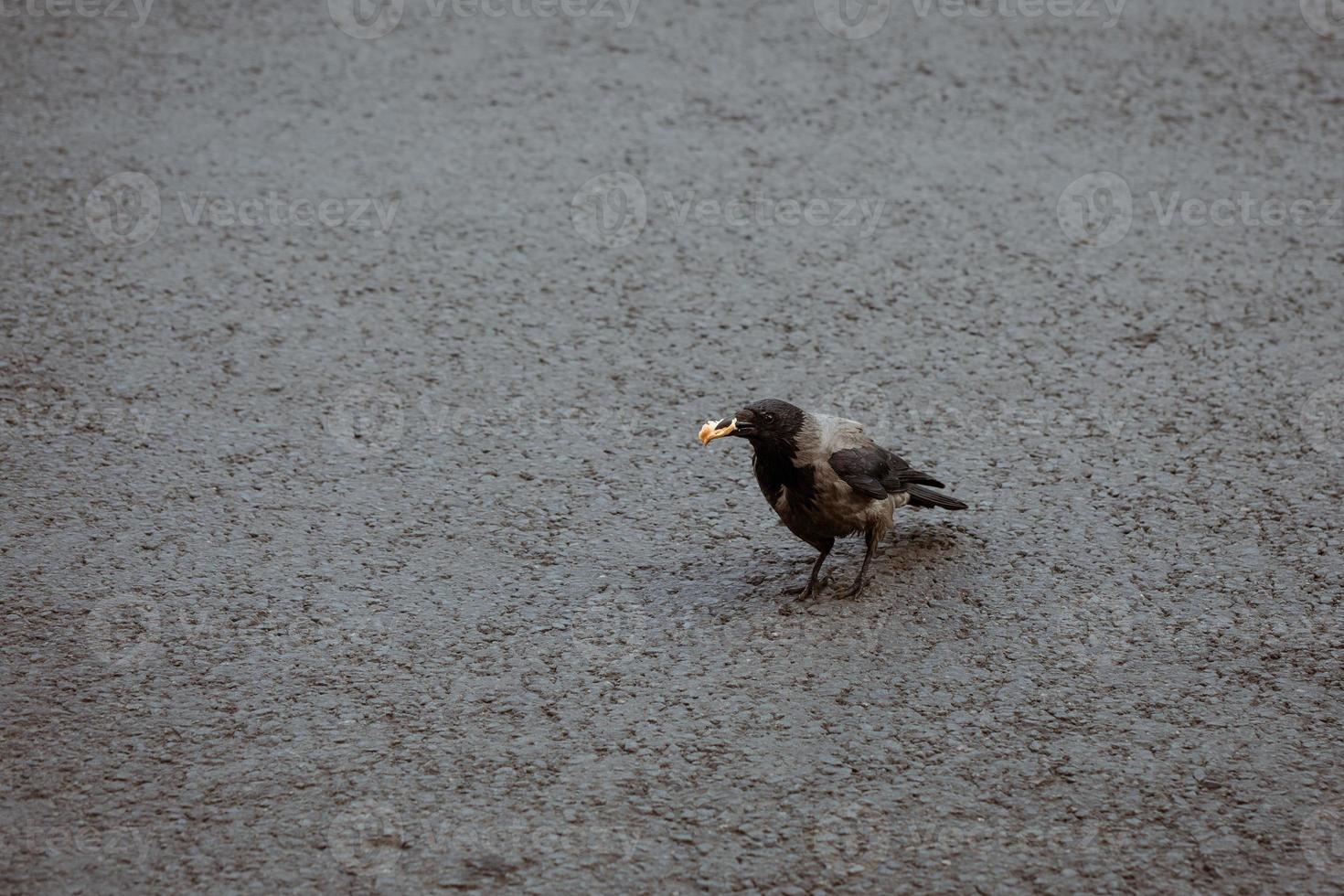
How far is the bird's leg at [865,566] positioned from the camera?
15.3 ft

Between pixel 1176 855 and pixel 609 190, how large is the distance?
4.77 metres

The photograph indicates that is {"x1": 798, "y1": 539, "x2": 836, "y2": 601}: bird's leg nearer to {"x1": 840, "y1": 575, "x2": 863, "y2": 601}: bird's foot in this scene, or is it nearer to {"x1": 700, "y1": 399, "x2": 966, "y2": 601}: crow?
{"x1": 700, "y1": 399, "x2": 966, "y2": 601}: crow

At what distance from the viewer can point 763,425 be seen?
180 inches

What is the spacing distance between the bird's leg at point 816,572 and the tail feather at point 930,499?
38cm

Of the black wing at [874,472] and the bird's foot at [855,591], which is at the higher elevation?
the black wing at [874,472]

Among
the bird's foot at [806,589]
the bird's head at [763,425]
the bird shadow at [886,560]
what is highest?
the bird's head at [763,425]

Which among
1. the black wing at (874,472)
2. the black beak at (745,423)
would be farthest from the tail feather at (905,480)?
the black beak at (745,423)

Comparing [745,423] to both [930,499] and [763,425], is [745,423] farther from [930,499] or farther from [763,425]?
[930,499]

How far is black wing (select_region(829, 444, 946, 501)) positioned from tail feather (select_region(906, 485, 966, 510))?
3 centimetres

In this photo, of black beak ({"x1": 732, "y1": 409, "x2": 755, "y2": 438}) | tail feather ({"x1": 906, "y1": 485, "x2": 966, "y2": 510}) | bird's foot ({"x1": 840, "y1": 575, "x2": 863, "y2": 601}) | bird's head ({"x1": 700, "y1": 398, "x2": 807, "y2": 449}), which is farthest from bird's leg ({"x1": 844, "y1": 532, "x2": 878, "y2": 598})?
black beak ({"x1": 732, "y1": 409, "x2": 755, "y2": 438})

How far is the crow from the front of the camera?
456 cm

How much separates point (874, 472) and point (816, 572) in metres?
0.39

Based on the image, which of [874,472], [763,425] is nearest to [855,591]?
[874,472]

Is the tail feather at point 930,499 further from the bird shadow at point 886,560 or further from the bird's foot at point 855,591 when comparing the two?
the bird's foot at point 855,591
